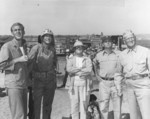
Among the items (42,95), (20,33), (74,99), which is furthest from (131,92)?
(20,33)

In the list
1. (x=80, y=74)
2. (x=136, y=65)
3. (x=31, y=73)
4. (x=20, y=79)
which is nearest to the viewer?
(x=20, y=79)

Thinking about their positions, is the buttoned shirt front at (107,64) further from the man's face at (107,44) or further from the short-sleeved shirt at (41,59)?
the short-sleeved shirt at (41,59)

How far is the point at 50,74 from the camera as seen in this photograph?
5207 mm

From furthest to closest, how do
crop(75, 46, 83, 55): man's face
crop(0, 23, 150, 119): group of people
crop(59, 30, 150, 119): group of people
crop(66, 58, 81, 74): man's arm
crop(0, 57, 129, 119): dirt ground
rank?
crop(0, 57, 129, 119): dirt ground → crop(75, 46, 83, 55): man's face → crop(66, 58, 81, 74): man's arm → crop(59, 30, 150, 119): group of people → crop(0, 23, 150, 119): group of people

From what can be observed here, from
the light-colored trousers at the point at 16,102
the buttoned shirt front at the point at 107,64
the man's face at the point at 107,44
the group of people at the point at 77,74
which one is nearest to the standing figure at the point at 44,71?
the group of people at the point at 77,74

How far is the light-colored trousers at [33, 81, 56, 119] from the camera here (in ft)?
17.0

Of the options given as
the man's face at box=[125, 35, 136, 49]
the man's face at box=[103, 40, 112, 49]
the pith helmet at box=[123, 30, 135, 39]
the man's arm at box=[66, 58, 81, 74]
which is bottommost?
the man's arm at box=[66, 58, 81, 74]

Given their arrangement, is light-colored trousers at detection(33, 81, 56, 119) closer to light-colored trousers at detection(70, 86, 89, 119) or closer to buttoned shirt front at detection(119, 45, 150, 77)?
light-colored trousers at detection(70, 86, 89, 119)

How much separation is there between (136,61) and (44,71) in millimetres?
1713

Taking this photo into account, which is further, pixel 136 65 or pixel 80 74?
pixel 80 74

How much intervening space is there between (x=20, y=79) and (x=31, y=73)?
77cm

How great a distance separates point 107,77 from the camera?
18.6 ft

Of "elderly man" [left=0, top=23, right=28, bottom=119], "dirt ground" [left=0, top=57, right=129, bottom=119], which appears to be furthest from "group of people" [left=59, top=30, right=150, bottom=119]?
"elderly man" [left=0, top=23, right=28, bottom=119]

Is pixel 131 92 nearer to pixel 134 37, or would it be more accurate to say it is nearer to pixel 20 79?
pixel 134 37
